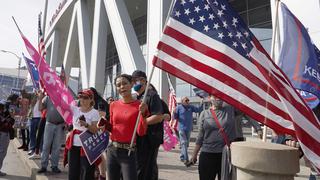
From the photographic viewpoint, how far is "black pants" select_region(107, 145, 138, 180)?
3.65 meters

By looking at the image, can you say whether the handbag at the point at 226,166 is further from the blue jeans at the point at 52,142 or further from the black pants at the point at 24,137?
the black pants at the point at 24,137

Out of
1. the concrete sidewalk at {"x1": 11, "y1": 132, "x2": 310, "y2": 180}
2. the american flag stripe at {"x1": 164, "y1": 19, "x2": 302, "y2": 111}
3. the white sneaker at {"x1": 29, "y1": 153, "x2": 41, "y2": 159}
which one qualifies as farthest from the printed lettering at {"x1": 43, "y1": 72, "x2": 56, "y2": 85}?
the white sneaker at {"x1": 29, "y1": 153, "x2": 41, "y2": 159}

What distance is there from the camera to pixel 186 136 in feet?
29.4

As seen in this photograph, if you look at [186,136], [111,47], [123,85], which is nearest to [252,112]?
[123,85]

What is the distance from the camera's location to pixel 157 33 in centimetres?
1244

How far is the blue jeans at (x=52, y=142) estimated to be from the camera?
6.62 m

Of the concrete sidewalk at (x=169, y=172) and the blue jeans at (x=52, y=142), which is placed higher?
the blue jeans at (x=52, y=142)

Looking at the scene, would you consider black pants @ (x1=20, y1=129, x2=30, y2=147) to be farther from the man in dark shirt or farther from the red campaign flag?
the man in dark shirt

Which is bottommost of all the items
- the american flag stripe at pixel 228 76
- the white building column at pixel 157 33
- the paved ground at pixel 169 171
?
the paved ground at pixel 169 171

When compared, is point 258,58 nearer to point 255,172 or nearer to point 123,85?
point 255,172

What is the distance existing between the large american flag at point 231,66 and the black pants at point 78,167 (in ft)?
6.02

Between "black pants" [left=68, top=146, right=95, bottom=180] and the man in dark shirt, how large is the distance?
0.66 meters

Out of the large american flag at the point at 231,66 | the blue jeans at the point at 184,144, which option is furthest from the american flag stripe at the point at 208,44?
the blue jeans at the point at 184,144

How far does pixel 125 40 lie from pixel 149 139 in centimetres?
1109
